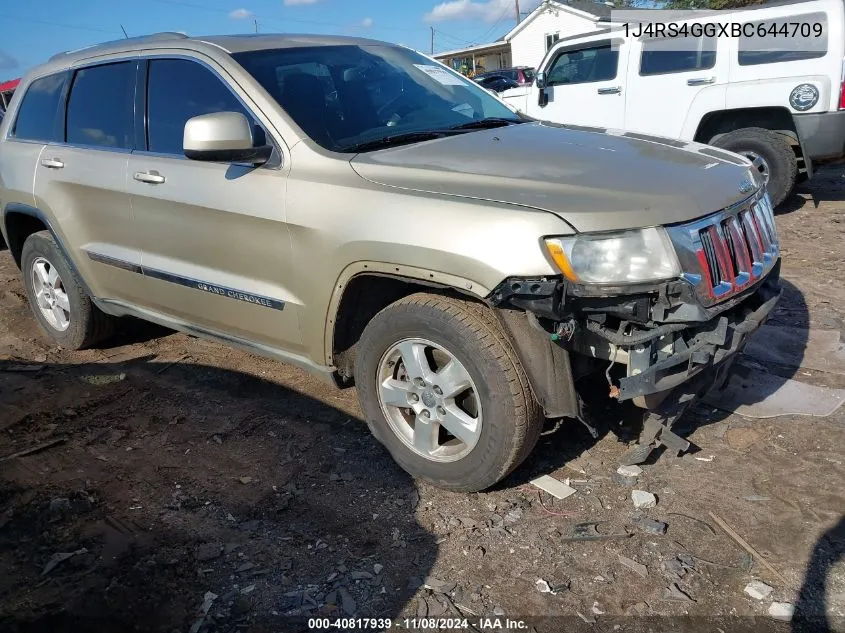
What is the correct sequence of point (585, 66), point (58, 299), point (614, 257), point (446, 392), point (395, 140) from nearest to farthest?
point (614, 257), point (446, 392), point (395, 140), point (58, 299), point (585, 66)

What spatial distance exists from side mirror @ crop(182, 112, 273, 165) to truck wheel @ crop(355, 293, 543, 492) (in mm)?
973

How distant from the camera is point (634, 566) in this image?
8.27 ft

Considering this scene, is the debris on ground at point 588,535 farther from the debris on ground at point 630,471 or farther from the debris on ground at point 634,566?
the debris on ground at point 630,471

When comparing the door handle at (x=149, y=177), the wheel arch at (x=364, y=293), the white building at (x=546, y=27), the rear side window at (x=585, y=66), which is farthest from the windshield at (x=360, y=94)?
the white building at (x=546, y=27)

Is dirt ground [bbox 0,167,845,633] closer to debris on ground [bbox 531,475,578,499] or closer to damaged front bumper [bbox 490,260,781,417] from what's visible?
debris on ground [bbox 531,475,578,499]

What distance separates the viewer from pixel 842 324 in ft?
15.0

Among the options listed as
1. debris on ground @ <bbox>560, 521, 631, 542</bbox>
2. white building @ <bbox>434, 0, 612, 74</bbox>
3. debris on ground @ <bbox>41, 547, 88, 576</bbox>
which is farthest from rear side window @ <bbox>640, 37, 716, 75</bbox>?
white building @ <bbox>434, 0, 612, 74</bbox>

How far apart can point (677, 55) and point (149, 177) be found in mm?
6690

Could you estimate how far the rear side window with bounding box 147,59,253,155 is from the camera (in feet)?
11.3

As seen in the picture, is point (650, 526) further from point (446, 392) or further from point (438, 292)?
point (438, 292)

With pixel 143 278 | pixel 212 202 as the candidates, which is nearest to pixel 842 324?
pixel 212 202

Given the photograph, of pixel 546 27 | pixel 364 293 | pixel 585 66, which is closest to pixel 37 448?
pixel 364 293

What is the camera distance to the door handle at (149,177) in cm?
363

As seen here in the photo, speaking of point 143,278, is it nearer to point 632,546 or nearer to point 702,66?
point 632,546
